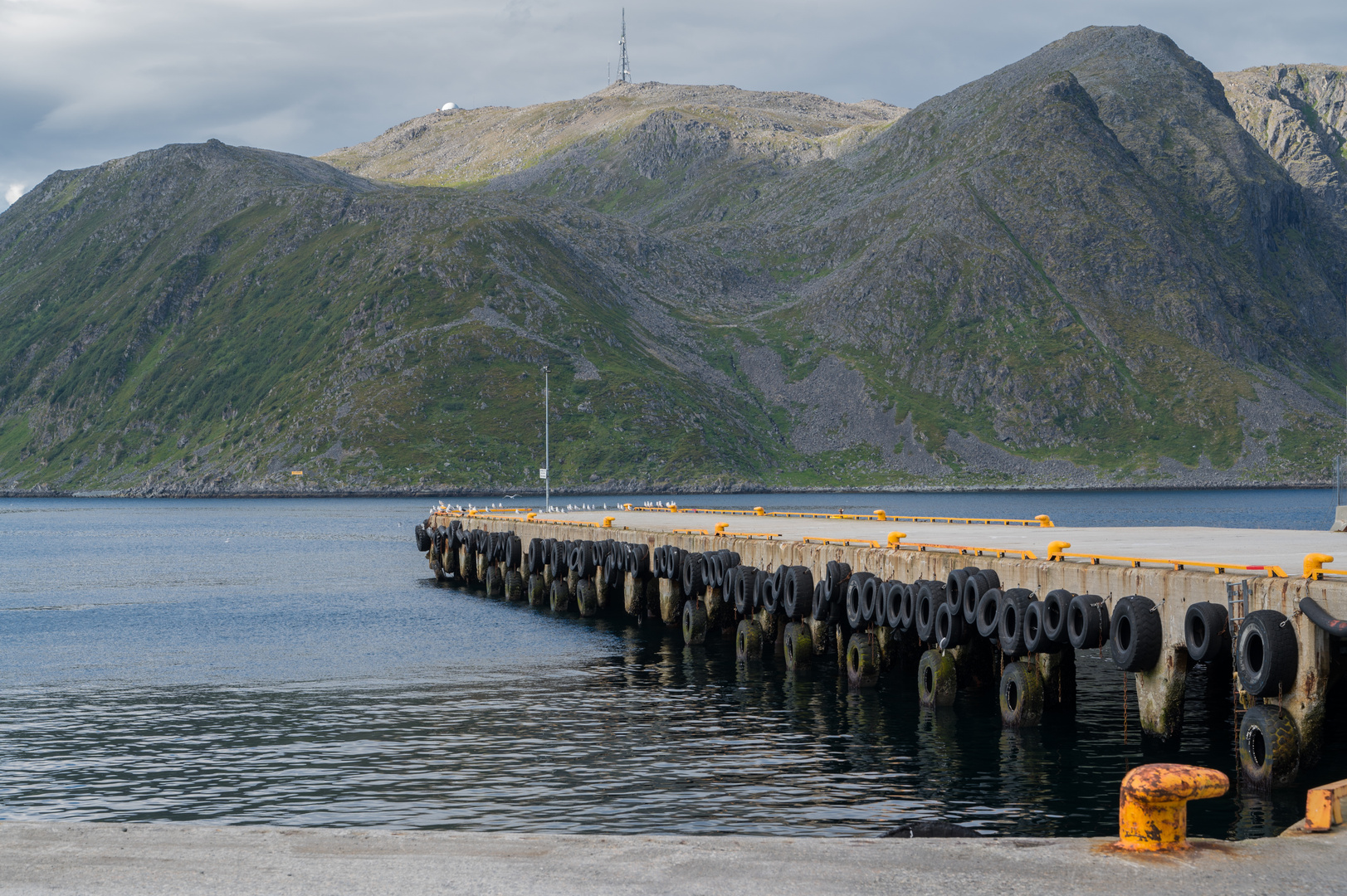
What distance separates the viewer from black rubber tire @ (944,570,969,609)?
30125mm

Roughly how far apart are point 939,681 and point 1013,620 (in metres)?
3.68

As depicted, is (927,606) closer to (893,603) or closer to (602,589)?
(893,603)

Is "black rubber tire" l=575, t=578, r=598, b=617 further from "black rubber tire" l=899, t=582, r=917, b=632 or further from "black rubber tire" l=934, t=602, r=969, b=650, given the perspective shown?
"black rubber tire" l=934, t=602, r=969, b=650

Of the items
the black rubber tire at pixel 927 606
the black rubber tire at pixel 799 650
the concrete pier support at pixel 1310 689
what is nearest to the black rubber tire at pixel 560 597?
the black rubber tire at pixel 799 650

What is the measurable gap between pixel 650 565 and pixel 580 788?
97.9 feet

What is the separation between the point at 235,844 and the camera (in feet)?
44.6

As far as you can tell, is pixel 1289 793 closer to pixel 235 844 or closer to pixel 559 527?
pixel 235 844

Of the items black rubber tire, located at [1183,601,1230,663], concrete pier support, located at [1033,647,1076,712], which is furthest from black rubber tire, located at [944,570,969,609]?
black rubber tire, located at [1183,601,1230,663]

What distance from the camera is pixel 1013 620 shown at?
91.9 feet

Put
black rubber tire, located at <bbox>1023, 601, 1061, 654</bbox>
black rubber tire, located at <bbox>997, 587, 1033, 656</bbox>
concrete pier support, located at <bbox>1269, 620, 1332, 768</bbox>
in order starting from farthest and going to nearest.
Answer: black rubber tire, located at <bbox>997, 587, 1033, 656</bbox> < black rubber tire, located at <bbox>1023, 601, 1061, 654</bbox> < concrete pier support, located at <bbox>1269, 620, 1332, 768</bbox>

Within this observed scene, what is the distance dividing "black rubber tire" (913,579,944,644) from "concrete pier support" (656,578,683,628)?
19177mm

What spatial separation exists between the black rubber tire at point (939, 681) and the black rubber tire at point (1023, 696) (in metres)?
2.65

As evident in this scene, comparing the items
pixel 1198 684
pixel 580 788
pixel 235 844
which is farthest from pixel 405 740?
pixel 1198 684

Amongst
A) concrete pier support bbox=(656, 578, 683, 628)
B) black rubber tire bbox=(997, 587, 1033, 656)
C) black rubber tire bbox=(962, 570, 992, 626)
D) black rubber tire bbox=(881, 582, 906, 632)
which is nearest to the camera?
black rubber tire bbox=(997, 587, 1033, 656)
